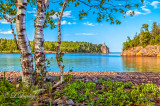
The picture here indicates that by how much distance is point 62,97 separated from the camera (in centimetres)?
479

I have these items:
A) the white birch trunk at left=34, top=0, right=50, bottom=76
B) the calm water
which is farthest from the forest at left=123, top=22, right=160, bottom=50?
the white birch trunk at left=34, top=0, right=50, bottom=76

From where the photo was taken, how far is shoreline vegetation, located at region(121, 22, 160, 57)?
367ft

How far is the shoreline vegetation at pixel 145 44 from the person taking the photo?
112 meters

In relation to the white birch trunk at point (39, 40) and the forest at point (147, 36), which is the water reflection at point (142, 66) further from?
the forest at point (147, 36)

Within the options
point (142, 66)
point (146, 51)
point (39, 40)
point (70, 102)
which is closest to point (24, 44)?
point (39, 40)

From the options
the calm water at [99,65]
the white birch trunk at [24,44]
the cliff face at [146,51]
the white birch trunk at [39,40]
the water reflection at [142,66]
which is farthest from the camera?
the cliff face at [146,51]

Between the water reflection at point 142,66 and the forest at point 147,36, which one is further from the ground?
the forest at point 147,36

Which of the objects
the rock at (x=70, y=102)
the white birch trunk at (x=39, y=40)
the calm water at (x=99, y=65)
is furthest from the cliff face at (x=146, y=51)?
the rock at (x=70, y=102)

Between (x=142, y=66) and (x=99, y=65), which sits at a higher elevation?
(x=142, y=66)

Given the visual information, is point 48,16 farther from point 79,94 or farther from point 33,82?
point 79,94

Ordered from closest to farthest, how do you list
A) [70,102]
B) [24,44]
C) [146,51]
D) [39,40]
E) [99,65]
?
[70,102], [24,44], [39,40], [99,65], [146,51]

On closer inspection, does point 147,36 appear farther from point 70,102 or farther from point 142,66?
point 70,102

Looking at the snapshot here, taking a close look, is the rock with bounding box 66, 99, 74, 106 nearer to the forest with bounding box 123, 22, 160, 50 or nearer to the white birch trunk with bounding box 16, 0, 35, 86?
the white birch trunk with bounding box 16, 0, 35, 86

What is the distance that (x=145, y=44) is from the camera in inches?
4850
